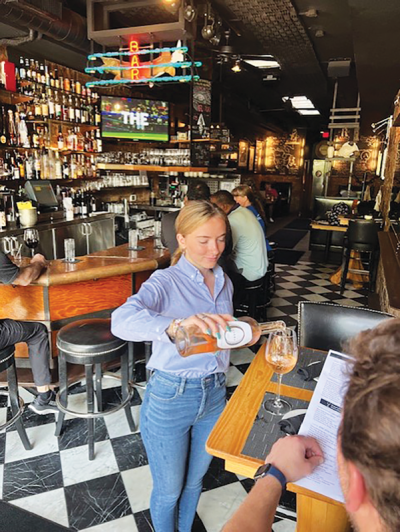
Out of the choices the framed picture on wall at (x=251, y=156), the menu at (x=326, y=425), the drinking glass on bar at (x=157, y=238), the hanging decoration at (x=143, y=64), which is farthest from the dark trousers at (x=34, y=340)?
the framed picture on wall at (x=251, y=156)

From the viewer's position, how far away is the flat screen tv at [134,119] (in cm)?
687

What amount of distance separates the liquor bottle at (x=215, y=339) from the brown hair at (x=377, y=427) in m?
0.62

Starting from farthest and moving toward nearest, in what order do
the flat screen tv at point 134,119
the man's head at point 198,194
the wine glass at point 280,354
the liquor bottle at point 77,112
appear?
the flat screen tv at point 134,119 → the liquor bottle at point 77,112 → the man's head at point 198,194 → the wine glass at point 280,354

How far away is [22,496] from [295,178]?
56.8ft

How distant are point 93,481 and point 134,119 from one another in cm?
621

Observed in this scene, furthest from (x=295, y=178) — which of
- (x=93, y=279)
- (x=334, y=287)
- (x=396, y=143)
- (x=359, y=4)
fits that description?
(x=93, y=279)

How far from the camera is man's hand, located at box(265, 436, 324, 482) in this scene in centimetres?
→ 103

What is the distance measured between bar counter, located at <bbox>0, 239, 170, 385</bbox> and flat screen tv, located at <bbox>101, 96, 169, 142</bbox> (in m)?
4.30

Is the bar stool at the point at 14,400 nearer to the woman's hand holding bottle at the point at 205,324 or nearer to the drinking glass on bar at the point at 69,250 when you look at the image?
the drinking glass on bar at the point at 69,250

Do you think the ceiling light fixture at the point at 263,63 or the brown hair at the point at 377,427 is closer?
the brown hair at the point at 377,427

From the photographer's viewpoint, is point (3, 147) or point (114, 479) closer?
point (114, 479)

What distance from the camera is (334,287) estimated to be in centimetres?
658

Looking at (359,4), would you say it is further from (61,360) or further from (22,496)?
(22,496)

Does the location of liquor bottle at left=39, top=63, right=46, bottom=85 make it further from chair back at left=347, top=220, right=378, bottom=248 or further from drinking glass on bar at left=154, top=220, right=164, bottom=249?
chair back at left=347, top=220, right=378, bottom=248
